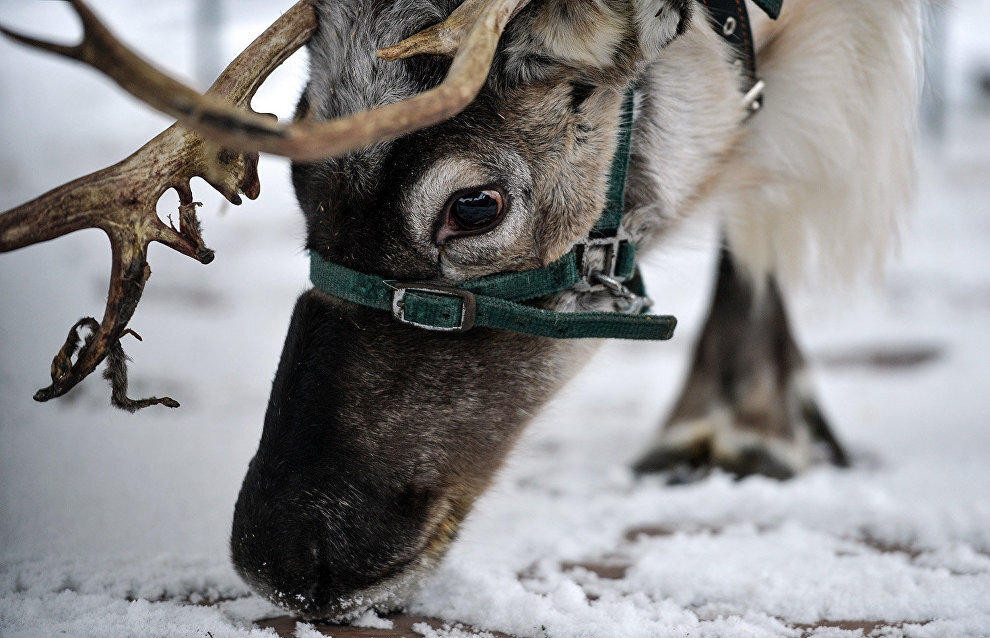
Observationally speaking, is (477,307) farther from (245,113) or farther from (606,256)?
(245,113)

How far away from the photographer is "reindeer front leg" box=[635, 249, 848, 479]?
9.76ft

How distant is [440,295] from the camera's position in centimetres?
173

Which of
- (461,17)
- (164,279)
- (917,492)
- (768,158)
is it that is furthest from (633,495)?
(164,279)

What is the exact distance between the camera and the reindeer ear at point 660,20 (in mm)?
1697

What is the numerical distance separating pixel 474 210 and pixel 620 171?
36 cm

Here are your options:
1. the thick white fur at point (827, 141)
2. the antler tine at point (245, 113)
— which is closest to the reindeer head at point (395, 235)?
the antler tine at point (245, 113)

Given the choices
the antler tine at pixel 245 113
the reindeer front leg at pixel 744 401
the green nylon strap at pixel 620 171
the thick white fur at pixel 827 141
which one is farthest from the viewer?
the reindeer front leg at pixel 744 401

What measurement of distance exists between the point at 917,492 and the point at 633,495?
2.60ft

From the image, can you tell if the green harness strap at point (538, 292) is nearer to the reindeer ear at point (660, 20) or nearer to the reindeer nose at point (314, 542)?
the reindeer ear at point (660, 20)

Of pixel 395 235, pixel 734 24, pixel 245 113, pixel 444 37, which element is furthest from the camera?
pixel 734 24

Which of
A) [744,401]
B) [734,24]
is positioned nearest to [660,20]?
[734,24]

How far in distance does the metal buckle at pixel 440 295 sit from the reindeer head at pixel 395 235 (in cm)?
4

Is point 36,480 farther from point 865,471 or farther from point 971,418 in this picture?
point 971,418

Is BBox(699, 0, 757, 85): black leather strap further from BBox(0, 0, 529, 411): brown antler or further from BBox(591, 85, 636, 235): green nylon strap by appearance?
BBox(0, 0, 529, 411): brown antler
